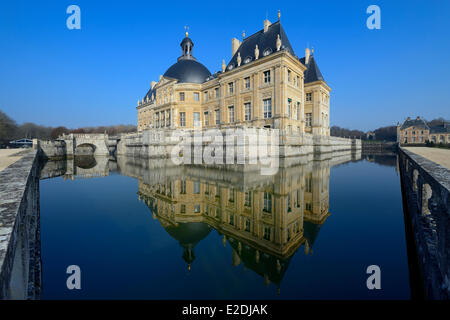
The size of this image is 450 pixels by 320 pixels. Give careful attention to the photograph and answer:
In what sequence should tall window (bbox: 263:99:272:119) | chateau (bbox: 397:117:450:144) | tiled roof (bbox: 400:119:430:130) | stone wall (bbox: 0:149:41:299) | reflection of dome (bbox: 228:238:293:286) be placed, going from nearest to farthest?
stone wall (bbox: 0:149:41:299)
reflection of dome (bbox: 228:238:293:286)
tall window (bbox: 263:99:272:119)
chateau (bbox: 397:117:450:144)
tiled roof (bbox: 400:119:430:130)

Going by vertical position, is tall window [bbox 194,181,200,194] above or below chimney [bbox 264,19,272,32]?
below

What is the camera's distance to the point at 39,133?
79.1 metres

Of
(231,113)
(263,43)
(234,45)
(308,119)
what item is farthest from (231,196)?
(308,119)

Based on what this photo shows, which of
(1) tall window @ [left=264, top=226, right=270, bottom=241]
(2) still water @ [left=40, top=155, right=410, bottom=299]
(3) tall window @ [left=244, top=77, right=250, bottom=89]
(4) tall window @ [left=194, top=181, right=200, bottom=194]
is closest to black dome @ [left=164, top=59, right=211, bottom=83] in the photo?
(3) tall window @ [left=244, top=77, right=250, bottom=89]

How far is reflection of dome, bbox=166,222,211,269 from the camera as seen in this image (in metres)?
4.91

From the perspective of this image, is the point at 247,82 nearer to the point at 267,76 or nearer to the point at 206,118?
the point at 267,76

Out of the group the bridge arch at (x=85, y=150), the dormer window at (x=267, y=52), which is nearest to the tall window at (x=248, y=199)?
the dormer window at (x=267, y=52)

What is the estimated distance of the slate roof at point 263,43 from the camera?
86.2ft

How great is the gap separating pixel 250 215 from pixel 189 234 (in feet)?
7.58

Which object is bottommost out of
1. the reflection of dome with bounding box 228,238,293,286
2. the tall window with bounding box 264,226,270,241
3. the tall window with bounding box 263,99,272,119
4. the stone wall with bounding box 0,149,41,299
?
the reflection of dome with bounding box 228,238,293,286

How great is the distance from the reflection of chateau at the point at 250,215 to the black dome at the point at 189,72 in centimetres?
2866

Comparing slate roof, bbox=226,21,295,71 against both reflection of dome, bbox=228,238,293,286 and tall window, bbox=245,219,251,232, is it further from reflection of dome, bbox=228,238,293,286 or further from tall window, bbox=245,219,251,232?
A: reflection of dome, bbox=228,238,293,286

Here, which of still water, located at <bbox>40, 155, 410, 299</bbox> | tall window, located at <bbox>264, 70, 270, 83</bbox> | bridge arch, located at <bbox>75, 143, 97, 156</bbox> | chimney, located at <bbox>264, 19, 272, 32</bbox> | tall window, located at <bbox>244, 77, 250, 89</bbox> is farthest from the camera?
bridge arch, located at <bbox>75, 143, 97, 156</bbox>
